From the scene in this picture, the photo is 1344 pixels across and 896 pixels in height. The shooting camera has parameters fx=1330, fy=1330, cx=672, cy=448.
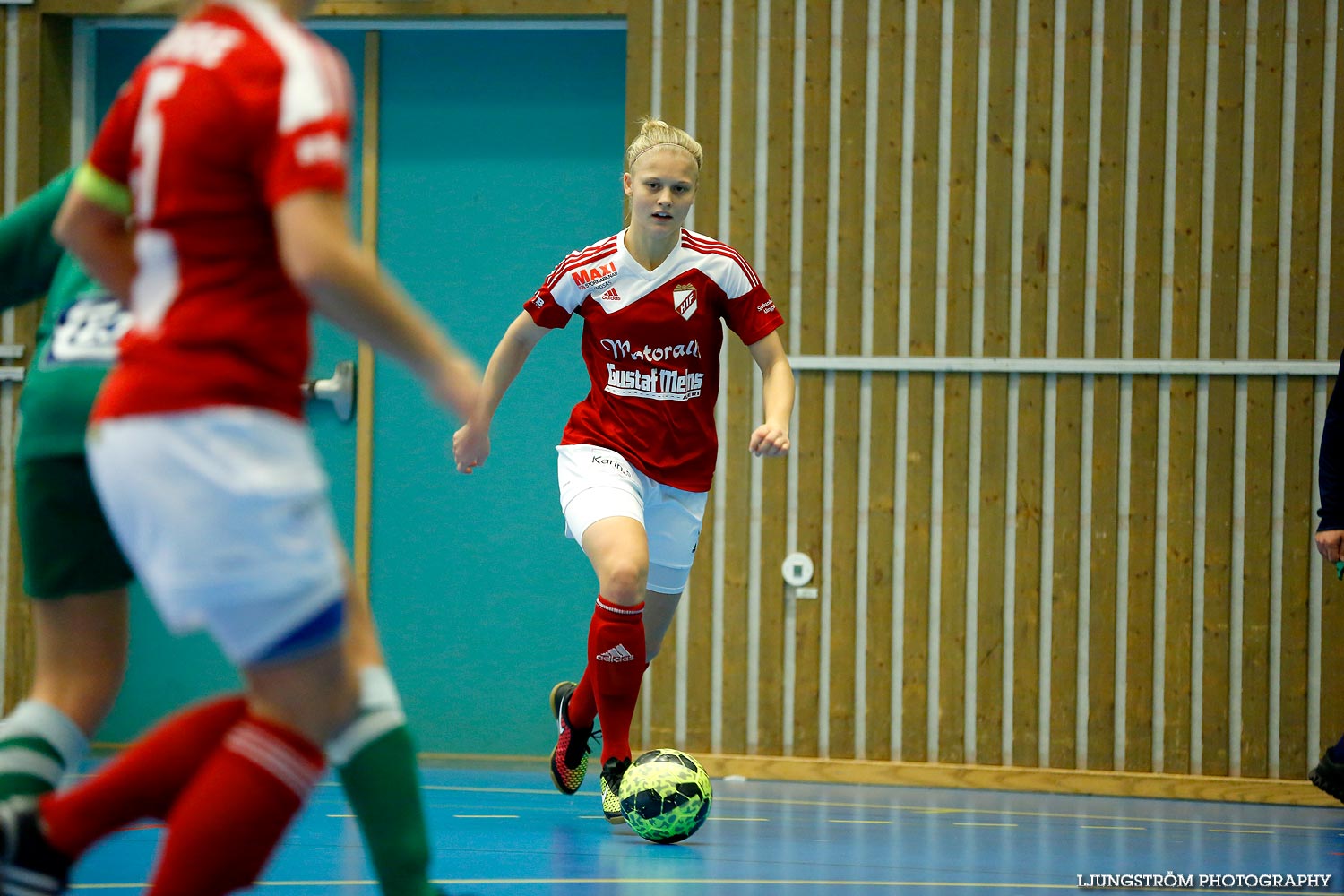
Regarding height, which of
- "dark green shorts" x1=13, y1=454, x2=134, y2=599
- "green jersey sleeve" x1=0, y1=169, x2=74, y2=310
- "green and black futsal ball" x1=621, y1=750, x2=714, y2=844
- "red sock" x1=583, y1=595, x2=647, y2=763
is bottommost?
"green and black futsal ball" x1=621, y1=750, x2=714, y2=844

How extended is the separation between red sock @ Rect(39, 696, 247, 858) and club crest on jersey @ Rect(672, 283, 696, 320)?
2.51 metres

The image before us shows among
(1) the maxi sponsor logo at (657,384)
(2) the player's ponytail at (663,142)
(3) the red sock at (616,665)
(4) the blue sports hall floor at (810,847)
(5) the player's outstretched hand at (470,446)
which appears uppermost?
(2) the player's ponytail at (663,142)

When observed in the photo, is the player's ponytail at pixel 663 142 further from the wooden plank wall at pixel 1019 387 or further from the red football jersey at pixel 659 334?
the wooden plank wall at pixel 1019 387

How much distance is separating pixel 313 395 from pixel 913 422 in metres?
2.89

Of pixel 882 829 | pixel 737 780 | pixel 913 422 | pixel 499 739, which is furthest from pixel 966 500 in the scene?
pixel 499 739

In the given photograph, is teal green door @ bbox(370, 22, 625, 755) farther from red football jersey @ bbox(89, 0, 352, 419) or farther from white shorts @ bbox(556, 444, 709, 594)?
red football jersey @ bbox(89, 0, 352, 419)

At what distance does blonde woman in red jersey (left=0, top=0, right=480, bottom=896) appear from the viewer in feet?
5.33

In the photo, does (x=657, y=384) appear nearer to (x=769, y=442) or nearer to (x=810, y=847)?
(x=769, y=442)

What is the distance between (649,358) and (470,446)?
0.71m

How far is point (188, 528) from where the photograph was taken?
1628mm

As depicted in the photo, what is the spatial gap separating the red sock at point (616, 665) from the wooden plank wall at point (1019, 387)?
7.04ft

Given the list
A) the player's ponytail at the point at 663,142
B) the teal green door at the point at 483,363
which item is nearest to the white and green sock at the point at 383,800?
the player's ponytail at the point at 663,142

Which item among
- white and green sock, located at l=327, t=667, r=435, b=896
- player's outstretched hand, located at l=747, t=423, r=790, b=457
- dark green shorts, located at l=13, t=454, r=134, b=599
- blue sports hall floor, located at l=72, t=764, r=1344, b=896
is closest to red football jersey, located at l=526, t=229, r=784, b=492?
player's outstretched hand, located at l=747, t=423, r=790, b=457

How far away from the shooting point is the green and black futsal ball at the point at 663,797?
376 cm
